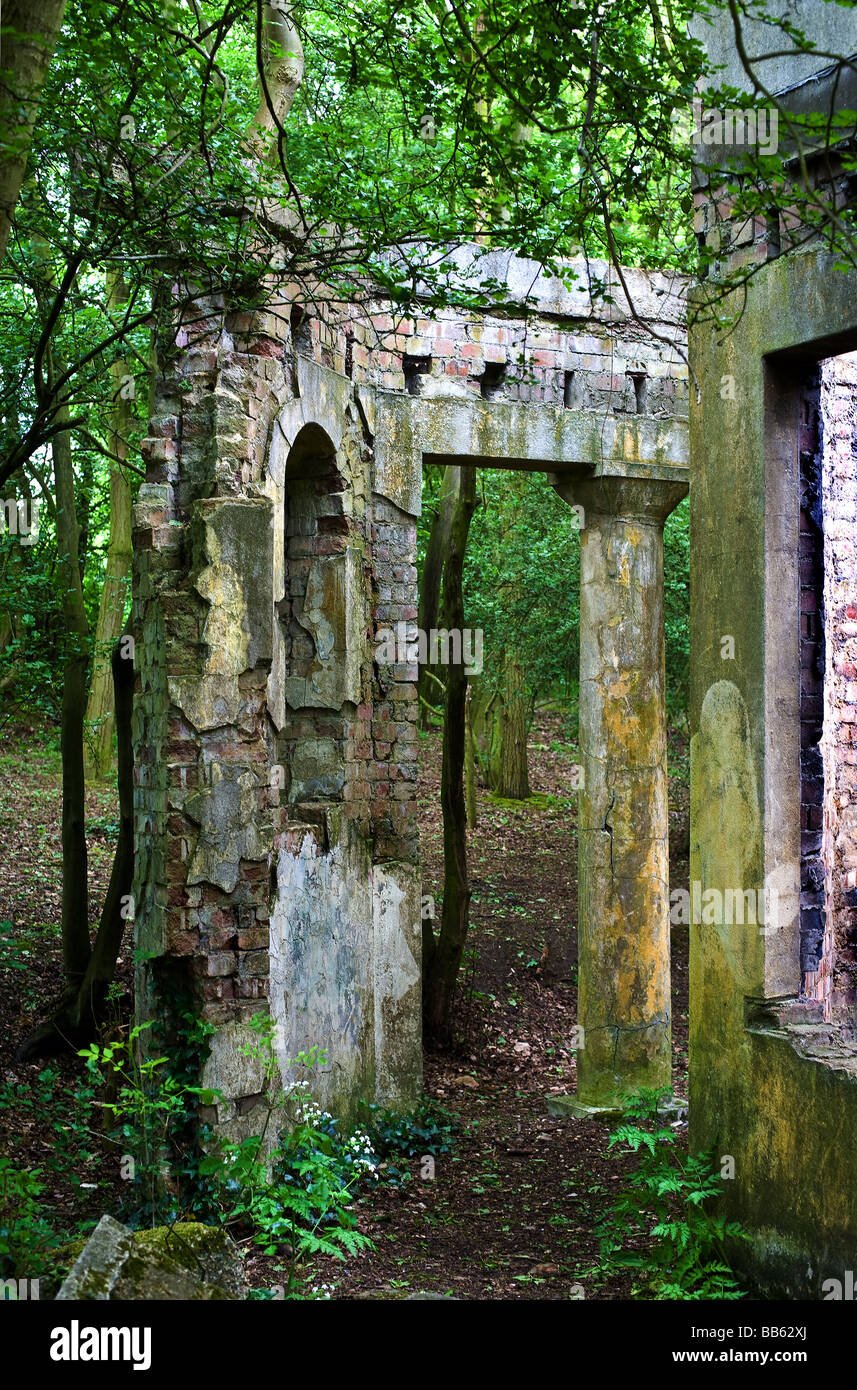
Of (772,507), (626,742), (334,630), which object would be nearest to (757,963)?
(772,507)

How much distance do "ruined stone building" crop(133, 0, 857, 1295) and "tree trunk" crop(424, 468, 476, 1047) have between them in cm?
115

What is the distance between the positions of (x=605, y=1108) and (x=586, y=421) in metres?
4.93

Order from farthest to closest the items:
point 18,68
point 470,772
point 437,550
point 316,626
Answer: point 470,772 < point 437,550 < point 316,626 < point 18,68

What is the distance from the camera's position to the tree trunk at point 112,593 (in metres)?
11.9

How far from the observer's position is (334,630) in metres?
7.44

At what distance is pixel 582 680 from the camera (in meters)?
9.07

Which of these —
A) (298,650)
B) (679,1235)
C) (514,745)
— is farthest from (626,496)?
(514,745)

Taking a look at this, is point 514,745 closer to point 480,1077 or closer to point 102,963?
point 480,1077

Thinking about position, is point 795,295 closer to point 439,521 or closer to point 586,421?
point 586,421

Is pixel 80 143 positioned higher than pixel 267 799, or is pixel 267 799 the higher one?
pixel 80 143

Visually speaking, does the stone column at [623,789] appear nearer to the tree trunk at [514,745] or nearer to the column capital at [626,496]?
the column capital at [626,496]

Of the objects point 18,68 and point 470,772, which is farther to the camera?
point 470,772

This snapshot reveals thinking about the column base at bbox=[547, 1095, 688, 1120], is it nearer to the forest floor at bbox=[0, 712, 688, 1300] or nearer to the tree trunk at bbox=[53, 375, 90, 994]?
the forest floor at bbox=[0, 712, 688, 1300]

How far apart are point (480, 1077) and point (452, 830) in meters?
1.97
